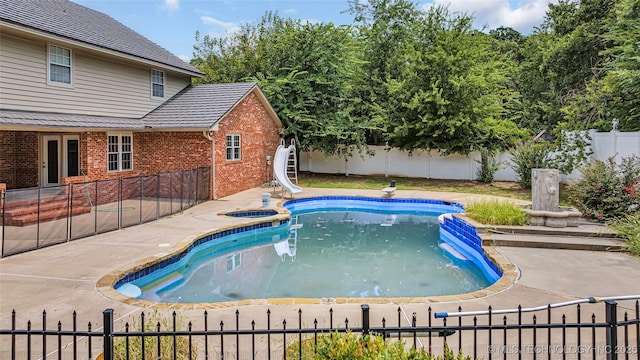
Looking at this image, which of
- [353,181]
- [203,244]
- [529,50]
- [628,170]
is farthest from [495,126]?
[203,244]

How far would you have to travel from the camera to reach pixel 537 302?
18.5ft

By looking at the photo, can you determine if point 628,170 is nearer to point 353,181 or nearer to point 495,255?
point 495,255

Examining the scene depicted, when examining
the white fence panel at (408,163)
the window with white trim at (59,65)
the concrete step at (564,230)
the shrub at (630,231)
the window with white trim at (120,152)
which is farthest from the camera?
the white fence panel at (408,163)

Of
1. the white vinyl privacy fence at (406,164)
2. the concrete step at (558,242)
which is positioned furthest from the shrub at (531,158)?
the concrete step at (558,242)

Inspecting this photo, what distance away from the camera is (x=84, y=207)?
9.84 m

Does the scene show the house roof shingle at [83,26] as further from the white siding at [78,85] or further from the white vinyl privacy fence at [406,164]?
the white vinyl privacy fence at [406,164]

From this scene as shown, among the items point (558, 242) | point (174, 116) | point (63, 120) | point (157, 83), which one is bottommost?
point (558, 242)

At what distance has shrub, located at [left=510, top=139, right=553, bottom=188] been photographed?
708 inches

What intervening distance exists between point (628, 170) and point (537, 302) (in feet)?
24.1

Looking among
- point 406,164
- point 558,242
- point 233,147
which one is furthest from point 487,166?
point 558,242

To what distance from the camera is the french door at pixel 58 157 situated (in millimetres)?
14734

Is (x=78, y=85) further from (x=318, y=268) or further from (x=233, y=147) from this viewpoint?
(x=318, y=268)

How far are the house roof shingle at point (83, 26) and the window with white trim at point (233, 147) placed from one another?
4.05m

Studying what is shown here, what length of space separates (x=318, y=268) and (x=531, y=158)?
44.0ft
